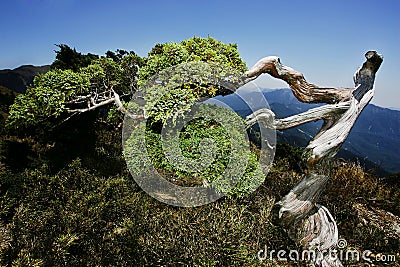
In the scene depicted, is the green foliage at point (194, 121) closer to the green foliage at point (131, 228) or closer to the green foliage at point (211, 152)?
the green foliage at point (211, 152)

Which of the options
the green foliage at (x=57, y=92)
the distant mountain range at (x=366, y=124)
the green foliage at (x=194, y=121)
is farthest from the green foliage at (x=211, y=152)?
the distant mountain range at (x=366, y=124)

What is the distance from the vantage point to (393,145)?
17391 mm

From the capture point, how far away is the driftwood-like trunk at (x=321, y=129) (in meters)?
3.67

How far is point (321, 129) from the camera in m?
4.01

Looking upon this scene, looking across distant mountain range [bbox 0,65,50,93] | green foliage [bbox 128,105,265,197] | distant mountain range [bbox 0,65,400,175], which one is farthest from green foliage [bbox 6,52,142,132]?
distant mountain range [bbox 0,65,50,93]

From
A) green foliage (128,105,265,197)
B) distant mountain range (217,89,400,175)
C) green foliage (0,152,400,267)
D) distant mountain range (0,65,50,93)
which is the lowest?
distant mountain range (217,89,400,175)

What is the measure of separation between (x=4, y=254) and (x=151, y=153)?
2.10 m

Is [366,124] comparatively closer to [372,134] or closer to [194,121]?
[372,134]

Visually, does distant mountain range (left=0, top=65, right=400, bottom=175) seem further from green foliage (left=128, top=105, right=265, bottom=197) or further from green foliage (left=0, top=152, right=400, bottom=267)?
green foliage (left=128, top=105, right=265, bottom=197)

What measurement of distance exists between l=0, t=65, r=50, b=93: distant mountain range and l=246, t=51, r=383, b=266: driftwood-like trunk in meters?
18.1

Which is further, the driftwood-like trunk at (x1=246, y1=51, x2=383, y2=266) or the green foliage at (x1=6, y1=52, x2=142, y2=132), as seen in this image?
the green foliage at (x1=6, y1=52, x2=142, y2=132)

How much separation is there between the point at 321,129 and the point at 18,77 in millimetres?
20582

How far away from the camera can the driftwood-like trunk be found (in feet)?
12.1

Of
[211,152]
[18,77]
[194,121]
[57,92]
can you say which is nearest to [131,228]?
[211,152]
